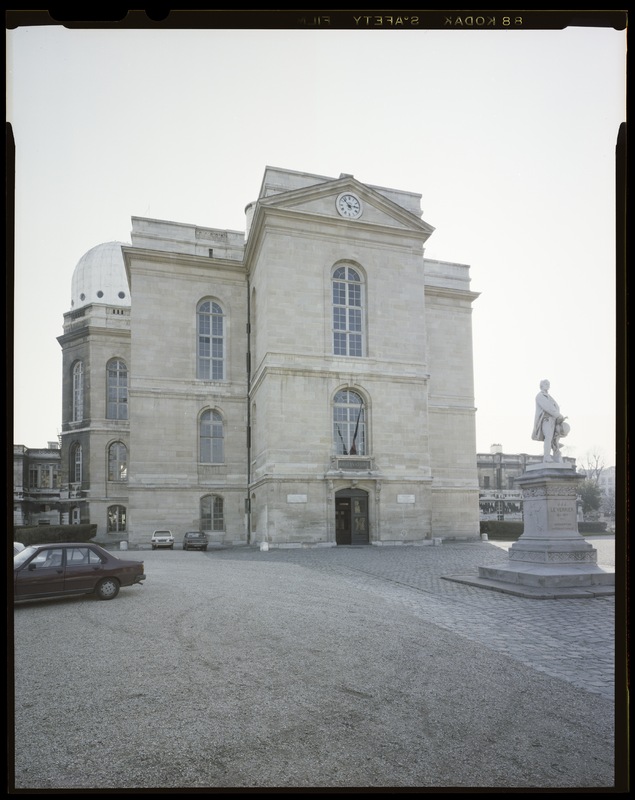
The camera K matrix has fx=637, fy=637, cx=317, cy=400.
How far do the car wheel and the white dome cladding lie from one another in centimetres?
4166

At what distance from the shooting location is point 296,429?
29.4 metres

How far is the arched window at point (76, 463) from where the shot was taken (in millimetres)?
38537

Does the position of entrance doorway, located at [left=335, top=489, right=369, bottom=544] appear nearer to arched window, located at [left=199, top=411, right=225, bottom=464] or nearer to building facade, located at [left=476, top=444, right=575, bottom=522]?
building facade, located at [left=476, top=444, right=575, bottom=522]

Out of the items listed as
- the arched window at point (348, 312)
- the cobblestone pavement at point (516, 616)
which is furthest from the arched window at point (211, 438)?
the cobblestone pavement at point (516, 616)

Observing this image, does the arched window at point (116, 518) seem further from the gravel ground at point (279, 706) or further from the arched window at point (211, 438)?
the gravel ground at point (279, 706)

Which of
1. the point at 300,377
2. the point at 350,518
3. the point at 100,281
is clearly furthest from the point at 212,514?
the point at 100,281

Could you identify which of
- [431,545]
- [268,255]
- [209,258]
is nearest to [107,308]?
[209,258]

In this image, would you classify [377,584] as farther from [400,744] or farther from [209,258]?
[209,258]

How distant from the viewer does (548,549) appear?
14109mm

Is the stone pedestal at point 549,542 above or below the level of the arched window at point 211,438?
below

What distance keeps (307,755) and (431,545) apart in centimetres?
2672

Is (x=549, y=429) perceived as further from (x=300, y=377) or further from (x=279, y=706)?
(x=300, y=377)

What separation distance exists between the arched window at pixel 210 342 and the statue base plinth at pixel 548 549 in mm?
22286

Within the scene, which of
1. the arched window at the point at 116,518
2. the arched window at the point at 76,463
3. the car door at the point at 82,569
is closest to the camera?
the car door at the point at 82,569
